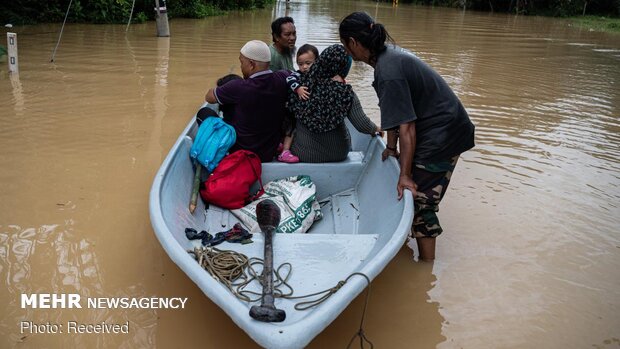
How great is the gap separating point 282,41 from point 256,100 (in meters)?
1.57

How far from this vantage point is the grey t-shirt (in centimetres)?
283

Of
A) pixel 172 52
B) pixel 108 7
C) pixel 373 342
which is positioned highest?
pixel 108 7

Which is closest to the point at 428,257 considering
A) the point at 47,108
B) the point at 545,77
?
the point at 47,108

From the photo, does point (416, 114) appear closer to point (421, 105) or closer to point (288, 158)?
point (421, 105)

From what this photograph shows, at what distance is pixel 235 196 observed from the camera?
11.3 feet

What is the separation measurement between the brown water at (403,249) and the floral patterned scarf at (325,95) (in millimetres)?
1100

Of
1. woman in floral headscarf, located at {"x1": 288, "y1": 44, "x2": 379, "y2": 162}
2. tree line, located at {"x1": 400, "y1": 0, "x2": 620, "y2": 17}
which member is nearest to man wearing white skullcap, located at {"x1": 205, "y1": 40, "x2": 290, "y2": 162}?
woman in floral headscarf, located at {"x1": 288, "y1": 44, "x2": 379, "y2": 162}

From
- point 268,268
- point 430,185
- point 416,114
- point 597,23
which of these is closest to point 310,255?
point 268,268

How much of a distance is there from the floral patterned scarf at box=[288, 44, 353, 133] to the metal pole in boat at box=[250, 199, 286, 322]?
82cm

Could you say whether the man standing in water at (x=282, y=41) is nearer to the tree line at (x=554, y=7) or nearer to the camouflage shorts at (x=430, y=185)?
the camouflage shorts at (x=430, y=185)

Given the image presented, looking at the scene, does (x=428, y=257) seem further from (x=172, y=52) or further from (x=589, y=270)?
(x=172, y=52)

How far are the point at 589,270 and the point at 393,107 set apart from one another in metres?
1.91

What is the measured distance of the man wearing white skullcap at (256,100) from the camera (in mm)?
3549

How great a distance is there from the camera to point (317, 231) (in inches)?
138
